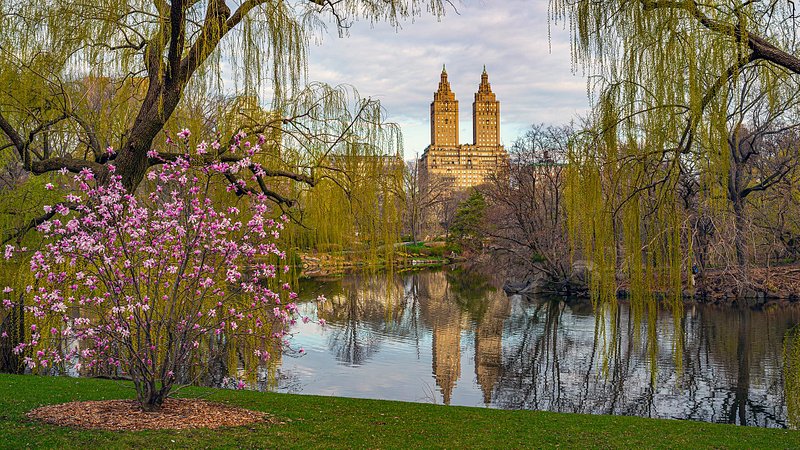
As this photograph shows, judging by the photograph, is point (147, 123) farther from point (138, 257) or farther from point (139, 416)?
point (139, 416)

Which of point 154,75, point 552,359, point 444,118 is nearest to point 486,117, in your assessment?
point 444,118

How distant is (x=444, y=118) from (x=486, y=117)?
9.90 metres

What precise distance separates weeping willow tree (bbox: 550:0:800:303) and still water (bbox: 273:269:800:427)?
0.99m

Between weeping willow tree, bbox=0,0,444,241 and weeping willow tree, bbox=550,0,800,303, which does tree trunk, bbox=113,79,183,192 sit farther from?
weeping willow tree, bbox=550,0,800,303

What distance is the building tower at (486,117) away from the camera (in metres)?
154

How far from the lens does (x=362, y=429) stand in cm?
684

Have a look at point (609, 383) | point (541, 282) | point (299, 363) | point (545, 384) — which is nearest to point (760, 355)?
point (609, 383)

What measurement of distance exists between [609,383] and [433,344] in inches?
203

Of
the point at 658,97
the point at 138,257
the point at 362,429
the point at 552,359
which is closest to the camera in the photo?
the point at 658,97

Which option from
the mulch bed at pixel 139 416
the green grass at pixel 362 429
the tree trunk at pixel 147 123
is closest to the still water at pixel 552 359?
the green grass at pixel 362 429

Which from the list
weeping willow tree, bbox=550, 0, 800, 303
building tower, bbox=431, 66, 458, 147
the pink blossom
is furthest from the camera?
building tower, bbox=431, 66, 458, 147

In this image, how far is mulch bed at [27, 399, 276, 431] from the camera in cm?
604

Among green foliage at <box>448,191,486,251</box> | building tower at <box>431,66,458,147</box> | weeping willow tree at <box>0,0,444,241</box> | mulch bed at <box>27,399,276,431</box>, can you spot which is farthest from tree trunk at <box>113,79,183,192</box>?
building tower at <box>431,66,458,147</box>

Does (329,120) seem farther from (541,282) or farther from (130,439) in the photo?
(541,282)
